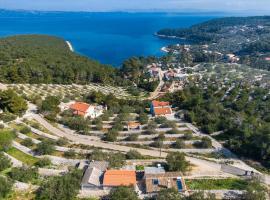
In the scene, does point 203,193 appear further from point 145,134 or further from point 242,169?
point 145,134

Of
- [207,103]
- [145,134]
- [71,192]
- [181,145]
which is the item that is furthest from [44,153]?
[207,103]

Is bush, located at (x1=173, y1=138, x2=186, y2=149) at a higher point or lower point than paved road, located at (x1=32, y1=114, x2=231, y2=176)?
higher

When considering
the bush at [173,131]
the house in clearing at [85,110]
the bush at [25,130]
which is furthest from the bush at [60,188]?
the house in clearing at [85,110]

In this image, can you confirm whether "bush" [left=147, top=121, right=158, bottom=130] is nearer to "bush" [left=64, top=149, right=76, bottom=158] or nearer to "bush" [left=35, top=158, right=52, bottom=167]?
"bush" [left=64, top=149, right=76, bottom=158]

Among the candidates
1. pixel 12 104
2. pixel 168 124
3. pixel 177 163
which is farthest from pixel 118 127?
pixel 12 104

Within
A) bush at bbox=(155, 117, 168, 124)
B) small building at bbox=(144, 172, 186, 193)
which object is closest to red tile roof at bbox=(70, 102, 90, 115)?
bush at bbox=(155, 117, 168, 124)

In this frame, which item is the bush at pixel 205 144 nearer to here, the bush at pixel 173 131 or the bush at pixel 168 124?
the bush at pixel 173 131
